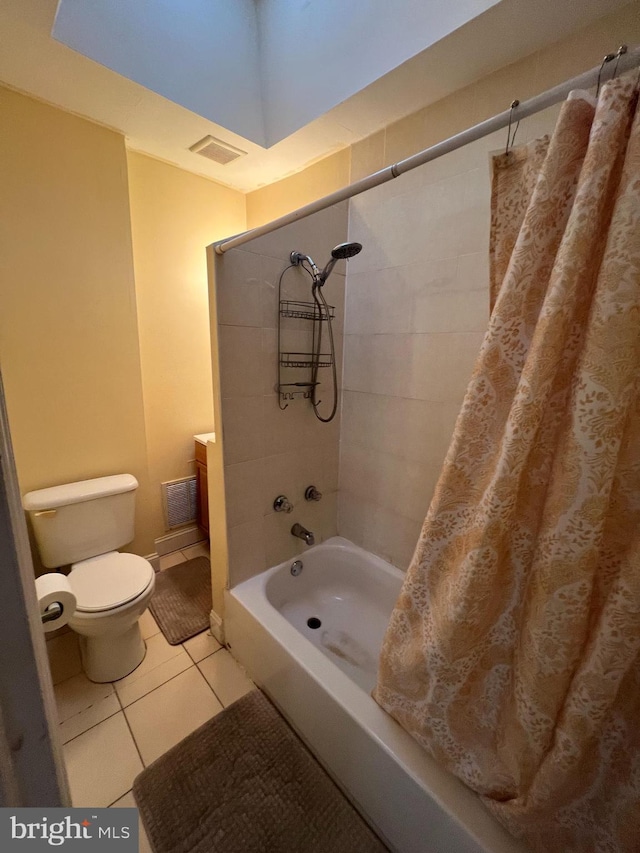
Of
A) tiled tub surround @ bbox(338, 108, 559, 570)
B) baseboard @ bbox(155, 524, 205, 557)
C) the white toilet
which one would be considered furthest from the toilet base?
tiled tub surround @ bbox(338, 108, 559, 570)

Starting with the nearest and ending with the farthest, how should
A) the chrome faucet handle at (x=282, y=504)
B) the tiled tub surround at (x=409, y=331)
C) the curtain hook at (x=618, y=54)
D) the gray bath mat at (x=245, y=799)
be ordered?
1. the curtain hook at (x=618, y=54)
2. the gray bath mat at (x=245, y=799)
3. the tiled tub surround at (x=409, y=331)
4. the chrome faucet handle at (x=282, y=504)

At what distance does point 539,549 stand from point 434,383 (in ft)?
2.96

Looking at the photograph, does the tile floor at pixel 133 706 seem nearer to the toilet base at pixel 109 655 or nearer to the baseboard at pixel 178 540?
the toilet base at pixel 109 655

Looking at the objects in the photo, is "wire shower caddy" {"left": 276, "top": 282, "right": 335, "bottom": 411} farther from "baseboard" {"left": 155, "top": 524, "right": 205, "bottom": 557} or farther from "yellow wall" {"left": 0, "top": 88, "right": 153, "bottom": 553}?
"baseboard" {"left": 155, "top": 524, "right": 205, "bottom": 557}

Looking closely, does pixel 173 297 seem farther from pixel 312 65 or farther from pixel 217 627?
pixel 217 627

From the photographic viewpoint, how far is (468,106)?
1.28 metres

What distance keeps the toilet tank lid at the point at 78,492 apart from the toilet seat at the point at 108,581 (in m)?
0.31

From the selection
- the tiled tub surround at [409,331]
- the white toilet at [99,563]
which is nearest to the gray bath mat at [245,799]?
the white toilet at [99,563]

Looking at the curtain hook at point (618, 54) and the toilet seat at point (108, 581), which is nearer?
the curtain hook at point (618, 54)

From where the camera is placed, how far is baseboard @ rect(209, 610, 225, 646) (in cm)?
167

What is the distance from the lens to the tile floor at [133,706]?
116 cm

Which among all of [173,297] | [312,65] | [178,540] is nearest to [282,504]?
[178,540]

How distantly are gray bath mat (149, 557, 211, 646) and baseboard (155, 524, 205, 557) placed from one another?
0.49ft

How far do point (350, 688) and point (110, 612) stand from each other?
0.95 m
